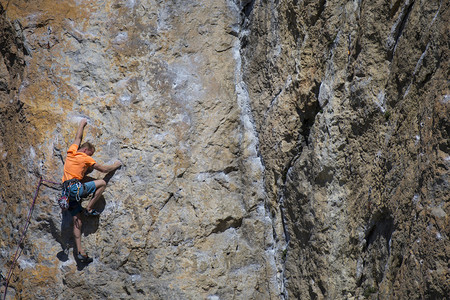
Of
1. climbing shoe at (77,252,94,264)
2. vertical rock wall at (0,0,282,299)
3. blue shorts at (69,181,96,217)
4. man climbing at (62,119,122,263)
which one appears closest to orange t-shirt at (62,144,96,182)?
man climbing at (62,119,122,263)

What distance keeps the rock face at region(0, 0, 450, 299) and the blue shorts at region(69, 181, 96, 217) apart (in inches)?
10.0

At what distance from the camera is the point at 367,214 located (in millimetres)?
4492

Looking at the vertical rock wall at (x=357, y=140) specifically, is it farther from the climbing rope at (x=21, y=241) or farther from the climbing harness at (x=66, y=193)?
the climbing rope at (x=21, y=241)

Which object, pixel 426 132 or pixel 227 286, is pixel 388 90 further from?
pixel 227 286

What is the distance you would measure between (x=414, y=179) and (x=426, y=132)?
1.27 feet

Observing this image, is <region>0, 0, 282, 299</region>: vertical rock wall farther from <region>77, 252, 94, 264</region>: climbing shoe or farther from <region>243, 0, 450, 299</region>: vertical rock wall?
<region>243, 0, 450, 299</region>: vertical rock wall

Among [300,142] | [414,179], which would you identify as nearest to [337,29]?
[300,142]

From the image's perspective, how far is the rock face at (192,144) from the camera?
4.92m

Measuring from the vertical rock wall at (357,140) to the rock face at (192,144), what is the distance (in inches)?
0.9

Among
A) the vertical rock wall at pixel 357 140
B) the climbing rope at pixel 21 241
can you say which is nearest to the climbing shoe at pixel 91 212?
the climbing rope at pixel 21 241

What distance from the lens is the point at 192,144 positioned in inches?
251

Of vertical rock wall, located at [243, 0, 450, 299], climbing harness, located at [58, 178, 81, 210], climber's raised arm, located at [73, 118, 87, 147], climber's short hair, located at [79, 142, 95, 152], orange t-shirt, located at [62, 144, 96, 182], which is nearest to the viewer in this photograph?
vertical rock wall, located at [243, 0, 450, 299]

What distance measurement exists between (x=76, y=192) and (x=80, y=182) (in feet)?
0.57

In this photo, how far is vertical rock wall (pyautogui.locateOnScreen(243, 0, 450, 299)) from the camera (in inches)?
146
